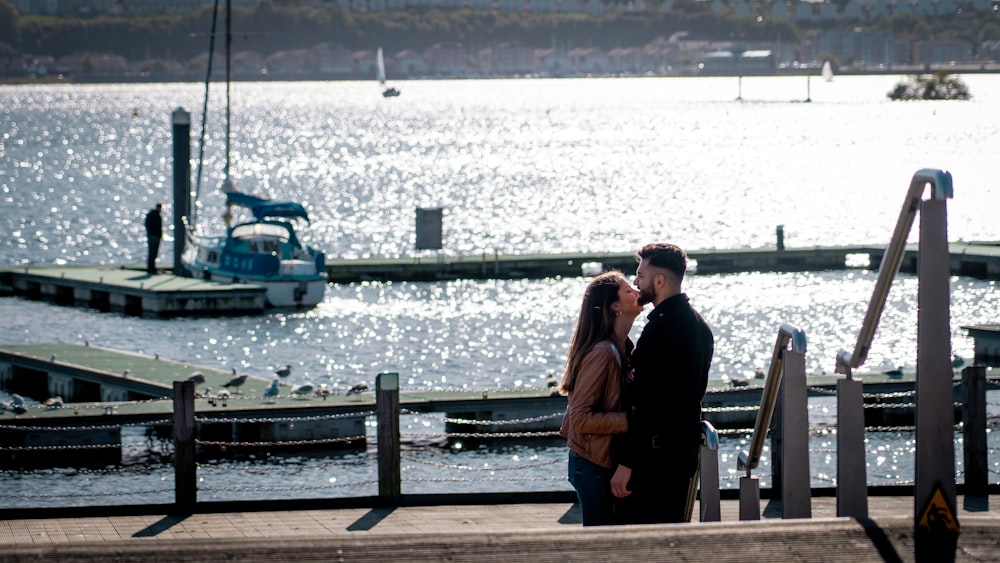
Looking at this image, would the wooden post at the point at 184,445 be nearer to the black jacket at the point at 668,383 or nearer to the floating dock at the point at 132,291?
the black jacket at the point at 668,383

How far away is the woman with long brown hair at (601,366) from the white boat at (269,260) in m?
30.2

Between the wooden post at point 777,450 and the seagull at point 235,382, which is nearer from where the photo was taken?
the wooden post at point 777,450

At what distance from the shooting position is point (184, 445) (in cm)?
1205

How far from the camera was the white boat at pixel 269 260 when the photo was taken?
37.6 meters

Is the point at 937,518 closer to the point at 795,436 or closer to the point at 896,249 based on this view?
the point at 795,436

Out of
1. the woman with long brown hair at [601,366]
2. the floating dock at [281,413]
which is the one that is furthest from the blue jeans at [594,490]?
the floating dock at [281,413]

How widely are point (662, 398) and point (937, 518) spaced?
1.31m

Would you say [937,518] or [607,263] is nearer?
[937,518]

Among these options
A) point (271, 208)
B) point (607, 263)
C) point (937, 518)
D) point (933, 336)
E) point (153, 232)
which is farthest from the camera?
point (607, 263)

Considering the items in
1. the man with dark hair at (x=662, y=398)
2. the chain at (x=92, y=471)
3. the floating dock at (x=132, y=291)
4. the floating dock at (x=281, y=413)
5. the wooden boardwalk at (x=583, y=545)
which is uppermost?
the man with dark hair at (x=662, y=398)

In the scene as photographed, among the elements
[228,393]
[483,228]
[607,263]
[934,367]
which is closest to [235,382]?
[228,393]

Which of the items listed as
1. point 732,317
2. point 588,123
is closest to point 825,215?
point 732,317

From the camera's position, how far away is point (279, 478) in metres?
20.1

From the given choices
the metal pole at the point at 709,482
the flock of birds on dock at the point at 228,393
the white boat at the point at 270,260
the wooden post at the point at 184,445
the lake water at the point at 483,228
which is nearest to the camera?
the metal pole at the point at 709,482
